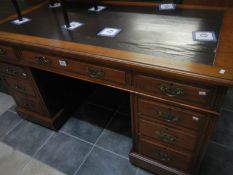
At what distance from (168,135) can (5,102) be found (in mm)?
1600

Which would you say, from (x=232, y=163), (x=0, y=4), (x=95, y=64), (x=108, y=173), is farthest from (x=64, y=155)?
(x=0, y=4)

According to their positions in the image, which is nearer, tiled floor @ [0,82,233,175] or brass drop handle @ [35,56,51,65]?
brass drop handle @ [35,56,51,65]

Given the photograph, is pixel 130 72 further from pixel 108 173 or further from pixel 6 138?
pixel 6 138

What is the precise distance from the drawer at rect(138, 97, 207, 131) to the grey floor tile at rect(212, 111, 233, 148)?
2.12 ft

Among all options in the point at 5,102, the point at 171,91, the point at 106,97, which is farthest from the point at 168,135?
the point at 5,102

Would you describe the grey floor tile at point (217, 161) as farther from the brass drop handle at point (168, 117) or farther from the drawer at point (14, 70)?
the drawer at point (14, 70)

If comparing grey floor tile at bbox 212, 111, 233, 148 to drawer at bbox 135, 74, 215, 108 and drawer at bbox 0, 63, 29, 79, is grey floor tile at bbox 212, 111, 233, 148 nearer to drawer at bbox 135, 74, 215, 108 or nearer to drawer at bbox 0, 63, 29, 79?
drawer at bbox 135, 74, 215, 108

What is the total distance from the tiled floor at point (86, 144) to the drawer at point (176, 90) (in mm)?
640

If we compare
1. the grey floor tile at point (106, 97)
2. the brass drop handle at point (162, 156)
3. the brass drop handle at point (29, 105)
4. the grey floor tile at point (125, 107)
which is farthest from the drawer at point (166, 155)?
the brass drop handle at point (29, 105)

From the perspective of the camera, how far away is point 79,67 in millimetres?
1061

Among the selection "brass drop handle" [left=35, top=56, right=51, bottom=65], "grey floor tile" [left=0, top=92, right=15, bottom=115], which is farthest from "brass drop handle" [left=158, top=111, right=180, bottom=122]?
"grey floor tile" [left=0, top=92, right=15, bottom=115]

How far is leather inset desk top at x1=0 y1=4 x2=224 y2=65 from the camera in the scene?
91cm

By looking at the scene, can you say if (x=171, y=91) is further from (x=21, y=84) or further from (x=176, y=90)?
(x=21, y=84)

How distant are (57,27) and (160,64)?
2.32 ft
